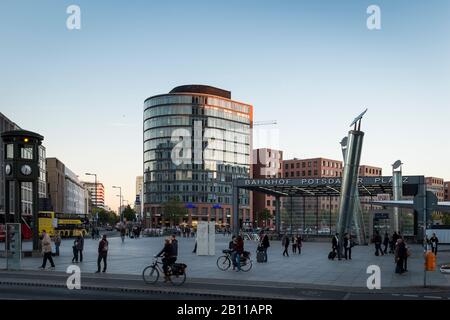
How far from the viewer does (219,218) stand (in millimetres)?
152250

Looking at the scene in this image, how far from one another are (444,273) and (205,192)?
127 meters

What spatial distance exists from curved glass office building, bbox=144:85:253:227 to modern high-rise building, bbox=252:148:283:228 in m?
12.0

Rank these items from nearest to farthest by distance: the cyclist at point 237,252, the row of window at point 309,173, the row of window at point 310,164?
the cyclist at point 237,252, the row of window at point 309,173, the row of window at point 310,164

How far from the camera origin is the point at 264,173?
177000 mm

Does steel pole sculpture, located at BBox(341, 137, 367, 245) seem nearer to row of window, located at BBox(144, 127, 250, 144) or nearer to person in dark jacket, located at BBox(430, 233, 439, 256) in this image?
Answer: person in dark jacket, located at BBox(430, 233, 439, 256)

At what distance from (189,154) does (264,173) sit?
36.8 metres

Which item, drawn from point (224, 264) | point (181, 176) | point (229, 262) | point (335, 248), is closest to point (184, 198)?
point (181, 176)

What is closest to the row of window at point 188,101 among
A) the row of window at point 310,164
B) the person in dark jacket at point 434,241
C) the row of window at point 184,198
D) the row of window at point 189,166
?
the row of window at point 189,166

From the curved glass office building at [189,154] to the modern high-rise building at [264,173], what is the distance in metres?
12.0

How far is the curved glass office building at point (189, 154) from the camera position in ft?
484

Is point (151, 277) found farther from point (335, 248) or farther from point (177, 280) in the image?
point (335, 248)

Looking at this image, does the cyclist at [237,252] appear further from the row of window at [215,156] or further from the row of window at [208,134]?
the row of window at [215,156]
